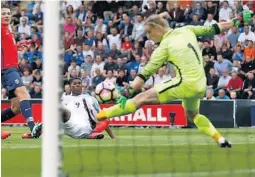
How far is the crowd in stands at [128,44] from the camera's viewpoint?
21.6m

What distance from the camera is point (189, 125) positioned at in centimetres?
2033

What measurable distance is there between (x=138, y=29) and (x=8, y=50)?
11.1 meters

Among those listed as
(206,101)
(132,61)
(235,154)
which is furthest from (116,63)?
(235,154)

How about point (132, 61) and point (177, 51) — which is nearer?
point (177, 51)

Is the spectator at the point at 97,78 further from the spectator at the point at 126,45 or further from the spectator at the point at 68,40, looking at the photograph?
the spectator at the point at 68,40

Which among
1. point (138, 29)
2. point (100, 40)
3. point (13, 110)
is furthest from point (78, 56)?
point (13, 110)

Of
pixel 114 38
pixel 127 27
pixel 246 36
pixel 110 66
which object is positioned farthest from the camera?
pixel 127 27

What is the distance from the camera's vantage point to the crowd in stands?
2158 cm

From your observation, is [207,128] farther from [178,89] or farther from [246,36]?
[246,36]

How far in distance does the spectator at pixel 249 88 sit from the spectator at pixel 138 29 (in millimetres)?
4219

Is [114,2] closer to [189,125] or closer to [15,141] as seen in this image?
[189,125]

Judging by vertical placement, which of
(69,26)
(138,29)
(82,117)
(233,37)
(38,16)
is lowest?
(82,117)

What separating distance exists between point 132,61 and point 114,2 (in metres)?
4.22

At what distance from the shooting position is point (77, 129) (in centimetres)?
1459
